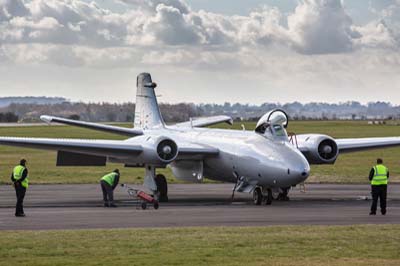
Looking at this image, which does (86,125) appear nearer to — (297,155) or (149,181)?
(149,181)

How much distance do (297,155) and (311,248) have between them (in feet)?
36.8

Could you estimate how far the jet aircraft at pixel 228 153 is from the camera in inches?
1227

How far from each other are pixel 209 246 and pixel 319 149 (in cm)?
1504

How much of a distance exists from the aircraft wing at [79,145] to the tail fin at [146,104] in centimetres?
756

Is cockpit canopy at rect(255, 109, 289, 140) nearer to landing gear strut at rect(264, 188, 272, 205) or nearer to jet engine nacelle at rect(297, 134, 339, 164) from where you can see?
jet engine nacelle at rect(297, 134, 339, 164)

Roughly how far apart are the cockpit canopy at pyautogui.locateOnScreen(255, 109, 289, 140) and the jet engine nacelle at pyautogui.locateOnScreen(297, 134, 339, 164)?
130 centimetres

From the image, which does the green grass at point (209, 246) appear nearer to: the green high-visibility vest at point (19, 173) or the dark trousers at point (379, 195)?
the dark trousers at point (379, 195)

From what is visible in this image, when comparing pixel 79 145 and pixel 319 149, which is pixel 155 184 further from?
pixel 319 149

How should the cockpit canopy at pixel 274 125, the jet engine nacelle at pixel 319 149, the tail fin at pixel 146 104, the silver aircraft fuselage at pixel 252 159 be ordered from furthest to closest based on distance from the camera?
the tail fin at pixel 146 104 < the jet engine nacelle at pixel 319 149 < the cockpit canopy at pixel 274 125 < the silver aircraft fuselage at pixel 252 159

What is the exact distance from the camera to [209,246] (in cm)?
1986

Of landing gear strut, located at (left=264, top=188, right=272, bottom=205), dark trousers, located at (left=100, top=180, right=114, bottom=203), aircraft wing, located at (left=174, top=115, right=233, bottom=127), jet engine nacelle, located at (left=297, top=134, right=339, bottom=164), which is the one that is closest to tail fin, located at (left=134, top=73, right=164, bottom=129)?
aircraft wing, located at (left=174, top=115, right=233, bottom=127)

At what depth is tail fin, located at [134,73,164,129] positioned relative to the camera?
41156 millimetres

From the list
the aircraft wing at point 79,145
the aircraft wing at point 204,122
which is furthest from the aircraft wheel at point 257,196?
the aircraft wing at point 204,122

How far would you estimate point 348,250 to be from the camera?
19422 mm
